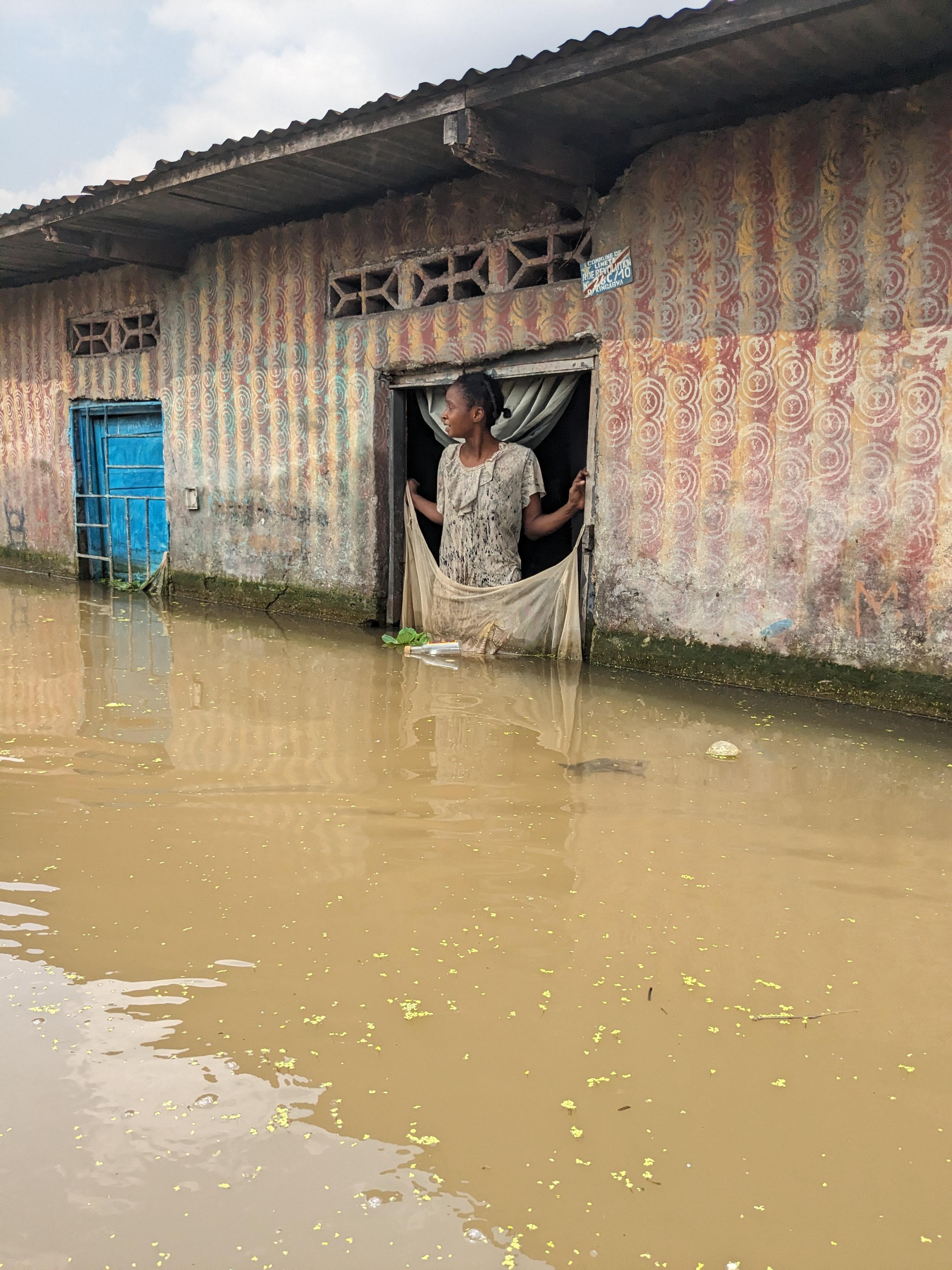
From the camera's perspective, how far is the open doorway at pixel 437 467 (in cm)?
740

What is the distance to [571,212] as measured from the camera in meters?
6.12

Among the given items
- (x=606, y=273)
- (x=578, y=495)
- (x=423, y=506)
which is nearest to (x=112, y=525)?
(x=423, y=506)

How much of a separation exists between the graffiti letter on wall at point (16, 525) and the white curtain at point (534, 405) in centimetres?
652

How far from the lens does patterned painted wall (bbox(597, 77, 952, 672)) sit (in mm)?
Result: 4711

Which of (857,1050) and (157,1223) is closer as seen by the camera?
(157,1223)

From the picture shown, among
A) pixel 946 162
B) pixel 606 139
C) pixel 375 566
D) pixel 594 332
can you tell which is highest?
pixel 606 139

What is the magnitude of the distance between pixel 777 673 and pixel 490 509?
2257mm

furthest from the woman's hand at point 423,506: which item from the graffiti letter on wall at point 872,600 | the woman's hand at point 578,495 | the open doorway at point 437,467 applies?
the graffiti letter on wall at point 872,600

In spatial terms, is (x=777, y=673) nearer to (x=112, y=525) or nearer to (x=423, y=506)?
(x=423, y=506)

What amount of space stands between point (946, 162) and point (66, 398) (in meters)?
8.78

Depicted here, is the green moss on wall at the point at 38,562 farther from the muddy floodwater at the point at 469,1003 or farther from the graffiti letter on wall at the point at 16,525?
the muddy floodwater at the point at 469,1003

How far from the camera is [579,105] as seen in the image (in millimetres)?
5266

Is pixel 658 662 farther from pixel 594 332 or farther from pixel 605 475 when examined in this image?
pixel 594 332

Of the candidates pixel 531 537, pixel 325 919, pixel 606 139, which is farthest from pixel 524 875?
pixel 606 139
